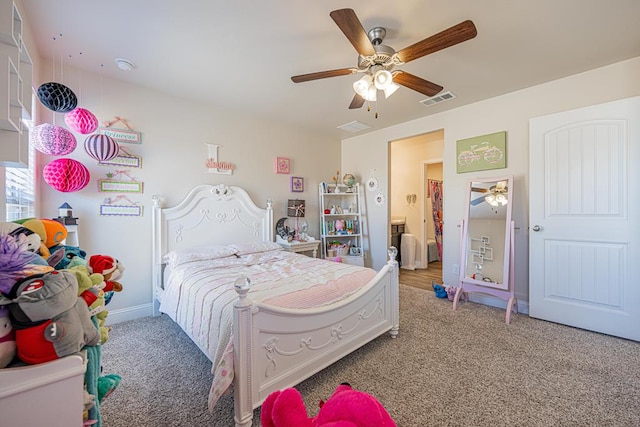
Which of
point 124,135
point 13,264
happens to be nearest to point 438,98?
point 124,135

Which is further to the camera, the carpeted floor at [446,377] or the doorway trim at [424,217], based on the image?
the doorway trim at [424,217]

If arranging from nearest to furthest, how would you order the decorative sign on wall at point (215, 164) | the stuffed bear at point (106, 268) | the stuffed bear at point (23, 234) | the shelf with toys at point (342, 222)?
the stuffed bear at point (23, 234) → the stuffed bear at point (106, 268) → the decorative sign on wall at point (215, 164) → the shelf with toys at point (342, 222)

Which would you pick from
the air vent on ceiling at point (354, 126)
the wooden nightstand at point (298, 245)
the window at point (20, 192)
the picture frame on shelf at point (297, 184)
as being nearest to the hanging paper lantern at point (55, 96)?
the window at point (20, 192)

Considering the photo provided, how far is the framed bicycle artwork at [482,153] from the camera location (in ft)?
10.2

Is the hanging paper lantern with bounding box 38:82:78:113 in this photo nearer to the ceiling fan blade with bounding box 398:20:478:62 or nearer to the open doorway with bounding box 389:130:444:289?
the ceiling fan blade with bounding box 398:20:478:62

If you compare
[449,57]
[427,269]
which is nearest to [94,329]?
[449,57]

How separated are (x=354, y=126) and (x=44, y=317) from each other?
402 cm

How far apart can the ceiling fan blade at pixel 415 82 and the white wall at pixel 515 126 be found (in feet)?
5.08

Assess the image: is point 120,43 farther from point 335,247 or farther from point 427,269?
point 427,269

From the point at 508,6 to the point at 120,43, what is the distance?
2.84 m

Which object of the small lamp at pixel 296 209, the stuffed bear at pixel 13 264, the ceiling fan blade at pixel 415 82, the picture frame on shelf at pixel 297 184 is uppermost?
the ceiling fan blade at pixel 415 82

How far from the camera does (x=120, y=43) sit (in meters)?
2.11

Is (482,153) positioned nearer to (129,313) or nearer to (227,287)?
(227,287)

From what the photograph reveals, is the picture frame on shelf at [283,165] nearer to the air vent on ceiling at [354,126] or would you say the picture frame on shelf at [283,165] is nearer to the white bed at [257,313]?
the white bed at [257,313]
